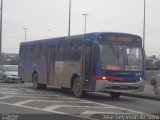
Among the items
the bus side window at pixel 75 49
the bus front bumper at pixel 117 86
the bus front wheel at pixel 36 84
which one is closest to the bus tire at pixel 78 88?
the bus side window at pixel 75 49

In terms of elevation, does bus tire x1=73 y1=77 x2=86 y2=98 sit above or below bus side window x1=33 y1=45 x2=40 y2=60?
below

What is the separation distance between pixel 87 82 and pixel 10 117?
8886 mm

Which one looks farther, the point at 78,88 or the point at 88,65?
the point at 78,88

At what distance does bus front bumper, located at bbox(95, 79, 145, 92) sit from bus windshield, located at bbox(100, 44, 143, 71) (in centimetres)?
63

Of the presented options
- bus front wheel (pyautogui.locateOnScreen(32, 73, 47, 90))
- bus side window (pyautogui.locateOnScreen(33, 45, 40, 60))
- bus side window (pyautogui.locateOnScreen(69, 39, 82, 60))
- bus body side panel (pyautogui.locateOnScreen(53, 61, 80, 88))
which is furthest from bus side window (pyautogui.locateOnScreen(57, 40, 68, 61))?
bus front wheel (pyautogui.locateOnScreen(32, 73, 47, 90))

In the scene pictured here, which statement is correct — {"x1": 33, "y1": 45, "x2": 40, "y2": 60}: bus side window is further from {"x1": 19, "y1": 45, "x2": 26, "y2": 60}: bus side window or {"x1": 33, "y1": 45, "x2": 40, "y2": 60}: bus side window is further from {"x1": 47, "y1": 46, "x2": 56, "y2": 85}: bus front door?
{"x1": 19, "y1": 45, "x2": 26, "y2": 60}: bus side window

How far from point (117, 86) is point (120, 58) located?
1.26 m

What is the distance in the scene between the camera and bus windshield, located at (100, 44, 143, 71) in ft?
70.2

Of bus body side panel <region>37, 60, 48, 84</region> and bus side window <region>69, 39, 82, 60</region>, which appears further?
bus body side panel <region>37, 60, 48, 84</region>

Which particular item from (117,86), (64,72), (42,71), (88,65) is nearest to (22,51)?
(42,71)

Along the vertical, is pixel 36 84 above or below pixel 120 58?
below

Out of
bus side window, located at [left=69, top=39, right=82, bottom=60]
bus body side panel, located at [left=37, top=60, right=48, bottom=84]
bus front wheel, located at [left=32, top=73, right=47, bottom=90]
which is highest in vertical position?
bus side window, located at [left=69, top=39, right=82, bottom=60]

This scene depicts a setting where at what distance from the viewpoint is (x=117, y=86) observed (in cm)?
Answer: 2141

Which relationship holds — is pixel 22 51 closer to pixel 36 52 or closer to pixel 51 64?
pixel 36 52
